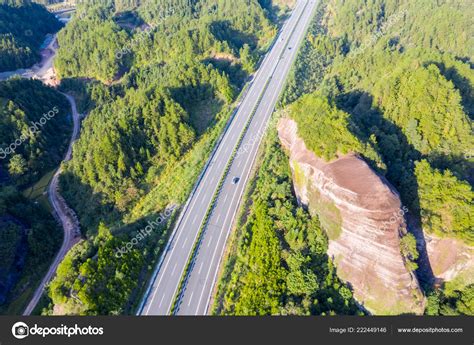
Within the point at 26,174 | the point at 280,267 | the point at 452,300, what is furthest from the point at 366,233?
the point at 26,174

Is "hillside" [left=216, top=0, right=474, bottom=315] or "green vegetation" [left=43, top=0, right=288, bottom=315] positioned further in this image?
"green vegetation" [left=43, top=0, right=288, bottom=315]

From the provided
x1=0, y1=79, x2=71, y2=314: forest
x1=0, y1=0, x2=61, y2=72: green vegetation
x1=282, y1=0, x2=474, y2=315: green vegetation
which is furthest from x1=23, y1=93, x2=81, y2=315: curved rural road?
x1=0, y1=0, x2=61, y2=72: green vegetation

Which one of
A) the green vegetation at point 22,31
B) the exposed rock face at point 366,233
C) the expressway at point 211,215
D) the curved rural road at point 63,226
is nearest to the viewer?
the exposed rock face at point 366,233

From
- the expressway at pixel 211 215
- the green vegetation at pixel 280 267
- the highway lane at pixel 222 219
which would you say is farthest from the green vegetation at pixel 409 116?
the green vegetation at pixel 280 267

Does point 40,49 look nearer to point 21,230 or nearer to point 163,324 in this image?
point 21,230

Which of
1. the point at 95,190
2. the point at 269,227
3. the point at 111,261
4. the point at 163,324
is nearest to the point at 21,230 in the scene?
the point at 95,190

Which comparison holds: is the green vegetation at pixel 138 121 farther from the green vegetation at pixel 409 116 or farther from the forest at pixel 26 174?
the green vegetation at pixel 409 116

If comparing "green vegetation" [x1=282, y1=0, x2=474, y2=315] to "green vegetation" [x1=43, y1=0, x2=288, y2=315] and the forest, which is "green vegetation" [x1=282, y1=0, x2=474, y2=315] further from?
the forest
